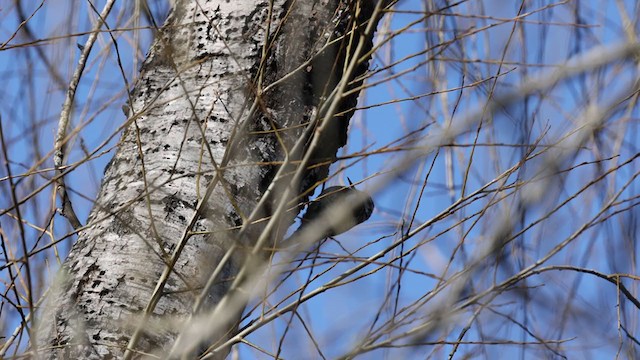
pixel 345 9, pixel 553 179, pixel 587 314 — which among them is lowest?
pixel 587 314

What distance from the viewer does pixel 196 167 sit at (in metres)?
1.71

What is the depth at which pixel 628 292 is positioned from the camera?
1654 mm

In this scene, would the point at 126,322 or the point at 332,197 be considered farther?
the point at 332,197

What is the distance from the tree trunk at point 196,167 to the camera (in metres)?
1.54

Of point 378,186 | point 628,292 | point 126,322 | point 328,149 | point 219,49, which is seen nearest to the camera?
point 378,186

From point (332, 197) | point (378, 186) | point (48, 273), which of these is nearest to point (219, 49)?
point (332, 197)

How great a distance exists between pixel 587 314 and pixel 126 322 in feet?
2.50

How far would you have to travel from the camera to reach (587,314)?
1.41 metres

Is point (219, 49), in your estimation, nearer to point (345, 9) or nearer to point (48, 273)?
point (345, 9)

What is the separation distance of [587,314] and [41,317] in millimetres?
930

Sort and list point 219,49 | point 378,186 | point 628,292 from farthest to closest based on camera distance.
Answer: point 219,49, point 628,292, point 378,186

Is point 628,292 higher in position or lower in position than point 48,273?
lower

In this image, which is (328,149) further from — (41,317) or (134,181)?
(41,317)

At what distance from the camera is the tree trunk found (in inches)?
60.7
